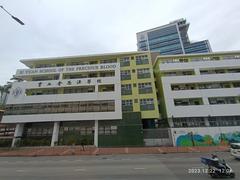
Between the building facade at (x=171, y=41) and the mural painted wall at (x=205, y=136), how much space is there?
61311 mm

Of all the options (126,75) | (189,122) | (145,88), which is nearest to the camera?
(189,122)

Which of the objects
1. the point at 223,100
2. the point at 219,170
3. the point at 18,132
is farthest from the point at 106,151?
the point at 223,100

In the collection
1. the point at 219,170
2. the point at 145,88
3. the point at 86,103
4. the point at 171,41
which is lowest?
the point at 219,170

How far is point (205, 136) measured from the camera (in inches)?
1169

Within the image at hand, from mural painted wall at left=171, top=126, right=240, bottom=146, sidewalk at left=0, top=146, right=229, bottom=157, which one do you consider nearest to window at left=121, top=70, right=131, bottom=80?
mural painted wall at left=171, top=126, right=240, bottom=146

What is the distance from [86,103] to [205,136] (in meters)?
22.5

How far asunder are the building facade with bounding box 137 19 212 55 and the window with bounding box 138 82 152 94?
55.8 m

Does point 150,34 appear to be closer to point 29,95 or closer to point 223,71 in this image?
point 223,71

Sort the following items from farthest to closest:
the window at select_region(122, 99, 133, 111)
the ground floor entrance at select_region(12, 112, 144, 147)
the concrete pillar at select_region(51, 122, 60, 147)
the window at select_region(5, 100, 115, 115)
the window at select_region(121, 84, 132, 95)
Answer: the window at select_region(121, 84, 132, 95), the window at select_region(122, 99, 133, 111), the window at select_region(5, 100, 115, 115), the concrete pillar at select_region(51, 122, 60, 147), the ground floor entrance at select_region(12, 112, 144, 147)

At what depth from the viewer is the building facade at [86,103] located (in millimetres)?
30984

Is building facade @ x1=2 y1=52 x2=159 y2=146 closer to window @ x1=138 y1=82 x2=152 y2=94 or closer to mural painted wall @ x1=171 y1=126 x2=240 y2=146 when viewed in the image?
window @ x1=138 y1=82 x2=152 y2=94

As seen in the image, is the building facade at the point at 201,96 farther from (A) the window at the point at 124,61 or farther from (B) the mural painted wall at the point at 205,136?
(A) the window at the point at 124,61

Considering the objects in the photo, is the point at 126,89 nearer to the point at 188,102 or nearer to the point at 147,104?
the point at 147,104

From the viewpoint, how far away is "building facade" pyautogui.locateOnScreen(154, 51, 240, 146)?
29.9 m
